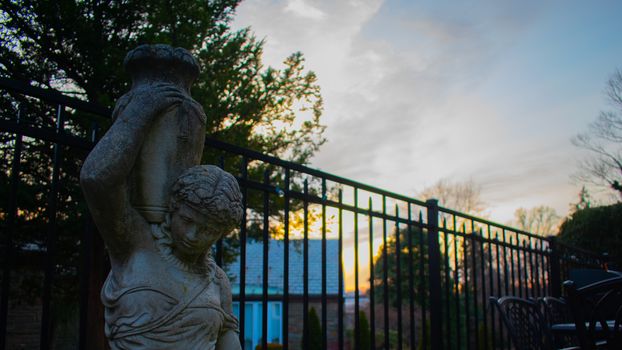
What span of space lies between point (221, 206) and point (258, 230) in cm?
919

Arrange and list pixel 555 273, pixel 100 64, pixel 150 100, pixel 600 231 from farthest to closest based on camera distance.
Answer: pixel 600 231, pixel 100 64, pixel 555 273, pixel 150 100

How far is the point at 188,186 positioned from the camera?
1.70 metres

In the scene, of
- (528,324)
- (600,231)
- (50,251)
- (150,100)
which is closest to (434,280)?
(528,324)

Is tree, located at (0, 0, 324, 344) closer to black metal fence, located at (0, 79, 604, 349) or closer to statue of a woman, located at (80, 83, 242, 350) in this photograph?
black metal fence, located at (0, 79, 604, 349)

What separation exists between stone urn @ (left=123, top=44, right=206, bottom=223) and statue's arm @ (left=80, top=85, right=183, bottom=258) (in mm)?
50

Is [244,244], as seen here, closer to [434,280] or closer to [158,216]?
[158,216]

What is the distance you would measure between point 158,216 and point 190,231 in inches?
7.1

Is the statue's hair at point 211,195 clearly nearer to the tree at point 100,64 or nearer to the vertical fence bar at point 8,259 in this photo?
the vertical fence bar at point 8,259

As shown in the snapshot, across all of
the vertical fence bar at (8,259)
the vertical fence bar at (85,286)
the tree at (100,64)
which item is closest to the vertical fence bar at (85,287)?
the vertical fence bar at (85,286)

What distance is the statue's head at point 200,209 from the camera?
1.67m

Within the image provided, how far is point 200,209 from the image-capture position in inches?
65.4

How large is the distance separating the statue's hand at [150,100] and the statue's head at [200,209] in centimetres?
26

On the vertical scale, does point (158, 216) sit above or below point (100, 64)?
below

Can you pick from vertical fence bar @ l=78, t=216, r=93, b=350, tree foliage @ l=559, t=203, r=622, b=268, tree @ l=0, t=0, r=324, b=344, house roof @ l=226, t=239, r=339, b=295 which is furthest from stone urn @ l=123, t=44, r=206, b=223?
house roof @ l=226, t=239, r=339, b=295
